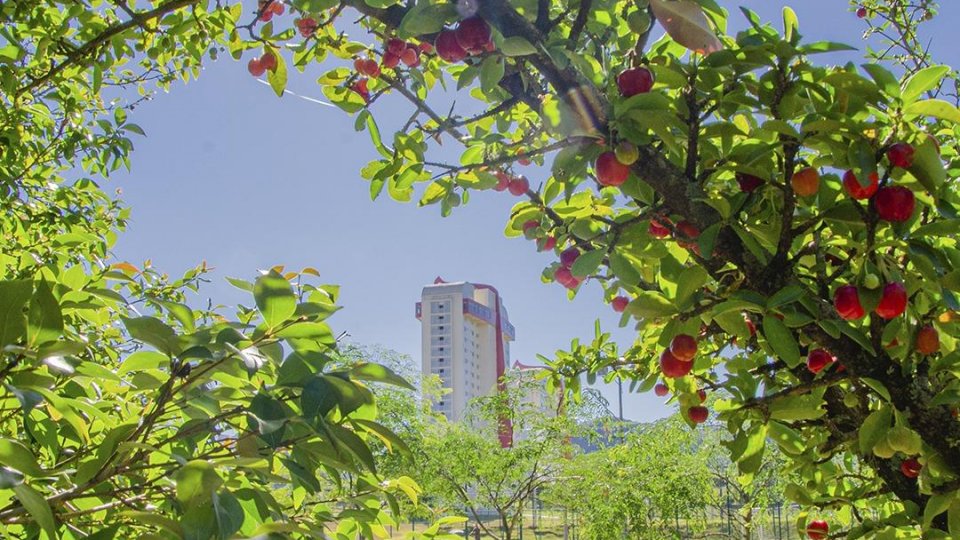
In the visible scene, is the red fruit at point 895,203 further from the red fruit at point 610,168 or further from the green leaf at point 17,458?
the green leaf at point 17,458

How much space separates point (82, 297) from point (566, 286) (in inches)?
39.4

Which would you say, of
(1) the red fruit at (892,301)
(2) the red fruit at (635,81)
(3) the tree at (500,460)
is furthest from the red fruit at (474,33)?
(3) the tree at (500,460)

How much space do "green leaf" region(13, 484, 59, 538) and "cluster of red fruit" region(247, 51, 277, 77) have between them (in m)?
1.35

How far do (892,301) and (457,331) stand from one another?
46.0 metres

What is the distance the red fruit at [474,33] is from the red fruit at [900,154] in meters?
0.61

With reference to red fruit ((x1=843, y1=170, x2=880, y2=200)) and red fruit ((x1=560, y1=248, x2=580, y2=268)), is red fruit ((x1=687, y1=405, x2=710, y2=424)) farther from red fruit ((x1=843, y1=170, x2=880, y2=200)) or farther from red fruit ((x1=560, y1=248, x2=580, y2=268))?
red fruit ((x1=843, y1=170, x2=880, y2=200))

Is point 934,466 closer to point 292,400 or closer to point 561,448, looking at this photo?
point 292,400

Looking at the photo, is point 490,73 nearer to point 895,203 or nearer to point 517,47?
point 517,47

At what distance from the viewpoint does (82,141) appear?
8.59 ft

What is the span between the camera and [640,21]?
103 cm

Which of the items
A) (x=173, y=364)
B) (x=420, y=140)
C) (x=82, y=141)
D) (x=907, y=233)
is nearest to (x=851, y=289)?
(x=907, y=233)

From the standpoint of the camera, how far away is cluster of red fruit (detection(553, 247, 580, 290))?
57.7 inches

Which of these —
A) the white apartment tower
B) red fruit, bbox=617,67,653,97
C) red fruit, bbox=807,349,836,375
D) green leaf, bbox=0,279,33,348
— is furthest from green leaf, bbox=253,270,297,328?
the white apartment tower

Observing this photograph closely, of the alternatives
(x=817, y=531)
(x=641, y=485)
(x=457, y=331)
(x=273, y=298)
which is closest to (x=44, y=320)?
(x=273, y=298)
